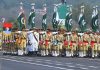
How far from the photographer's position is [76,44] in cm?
4112

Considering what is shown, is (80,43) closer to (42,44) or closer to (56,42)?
(56,42)

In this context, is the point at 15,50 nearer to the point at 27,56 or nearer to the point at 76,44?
the point at 27,56

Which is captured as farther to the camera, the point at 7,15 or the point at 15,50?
the point at 7,15

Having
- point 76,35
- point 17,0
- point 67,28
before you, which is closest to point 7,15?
point 67,28

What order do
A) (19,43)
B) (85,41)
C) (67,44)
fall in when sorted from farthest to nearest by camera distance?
(19,43) < (67,44) < (85,41)

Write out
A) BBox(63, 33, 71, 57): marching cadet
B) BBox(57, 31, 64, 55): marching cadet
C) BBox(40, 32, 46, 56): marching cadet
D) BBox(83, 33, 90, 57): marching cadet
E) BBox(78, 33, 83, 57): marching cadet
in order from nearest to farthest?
BBox(83, 33, 90, 57): marching cadet → BBox(78, 33, 83, 57): marching cadet → BBox(63, 33, 71, 57): marching cadet → BBox(57, 31, 64, 55): marching cadet → BBox(40, 32, 46, 56): marching cadet

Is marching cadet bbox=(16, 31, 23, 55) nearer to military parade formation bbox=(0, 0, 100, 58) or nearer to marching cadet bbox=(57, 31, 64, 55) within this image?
military parade formation bbox=(0, 0, 100, 58)

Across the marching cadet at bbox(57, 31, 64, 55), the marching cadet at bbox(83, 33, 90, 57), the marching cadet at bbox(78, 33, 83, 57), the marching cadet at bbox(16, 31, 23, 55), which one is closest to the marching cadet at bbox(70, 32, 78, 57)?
the marching cadet at bbox(78, 33, 83, 57)

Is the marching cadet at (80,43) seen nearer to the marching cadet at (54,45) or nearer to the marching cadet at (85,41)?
the marching cadet at (85,41)

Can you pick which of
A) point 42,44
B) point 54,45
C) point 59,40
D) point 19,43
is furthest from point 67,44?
point 19,43

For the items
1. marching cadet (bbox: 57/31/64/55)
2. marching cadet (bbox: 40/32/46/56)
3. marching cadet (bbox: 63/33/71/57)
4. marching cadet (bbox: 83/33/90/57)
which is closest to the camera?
marching cadet (bbox: 83/33/90/57)

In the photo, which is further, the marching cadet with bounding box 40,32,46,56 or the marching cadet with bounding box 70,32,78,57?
the marching cadet with bounding box 40,32,46,56

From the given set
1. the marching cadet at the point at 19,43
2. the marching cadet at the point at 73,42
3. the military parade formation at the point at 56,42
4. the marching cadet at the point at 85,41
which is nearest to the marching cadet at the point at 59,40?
the military parade formation at the point at 56,42

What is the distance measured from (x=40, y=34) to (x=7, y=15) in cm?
683
